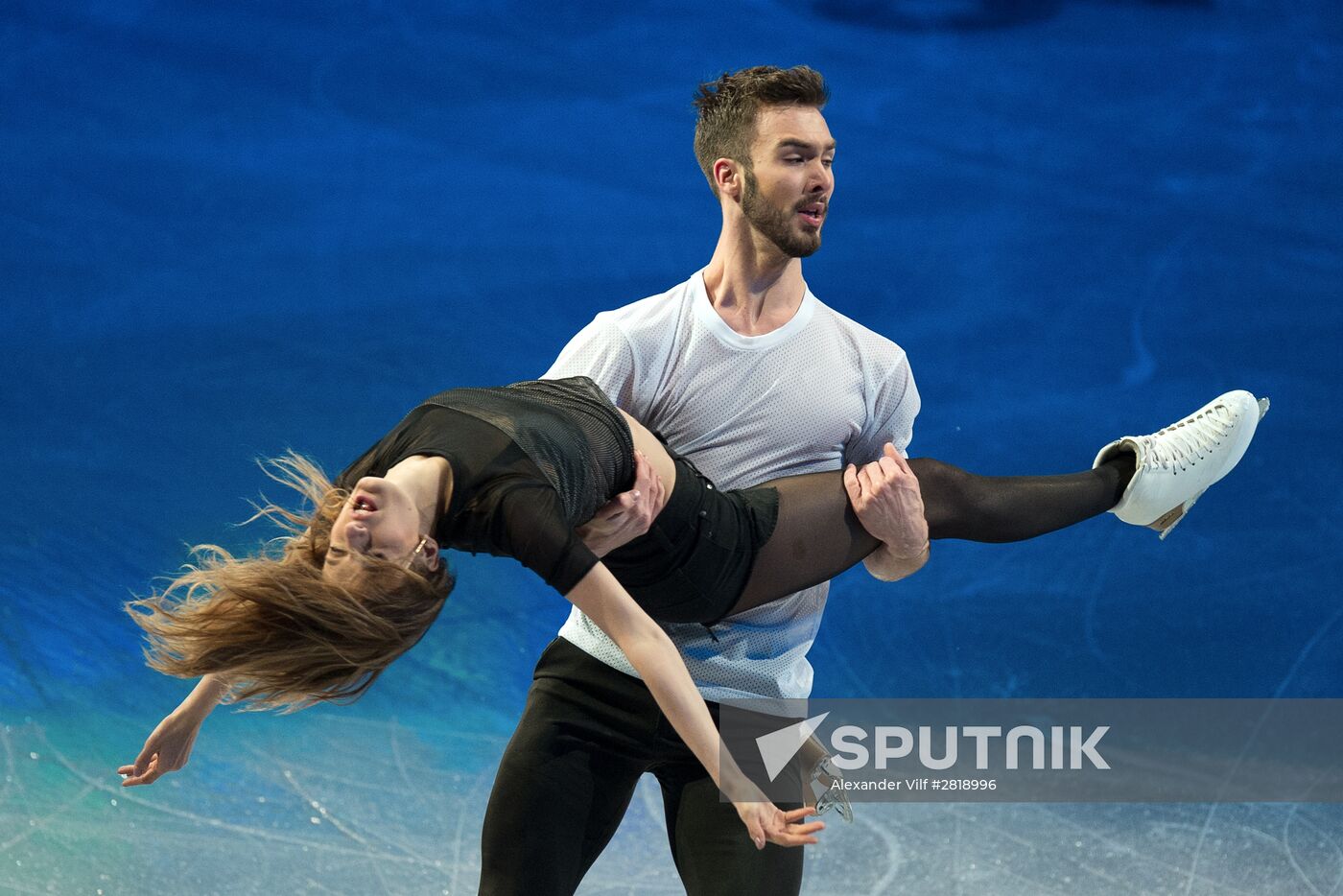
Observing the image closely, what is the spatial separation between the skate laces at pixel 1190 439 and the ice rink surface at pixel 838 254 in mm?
1766

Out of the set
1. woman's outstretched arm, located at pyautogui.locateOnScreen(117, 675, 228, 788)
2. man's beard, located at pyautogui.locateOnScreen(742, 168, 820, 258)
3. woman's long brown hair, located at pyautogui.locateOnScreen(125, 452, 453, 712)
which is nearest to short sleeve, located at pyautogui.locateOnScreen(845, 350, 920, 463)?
man's beard, located at pyautogui.locateOnScreen(742, 168, 820, 258)

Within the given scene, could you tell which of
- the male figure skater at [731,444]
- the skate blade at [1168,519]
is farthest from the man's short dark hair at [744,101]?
the skate blade at [1168,519]

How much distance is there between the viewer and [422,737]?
4668 mm

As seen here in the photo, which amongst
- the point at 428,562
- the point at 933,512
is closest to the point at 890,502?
the point at 933,512

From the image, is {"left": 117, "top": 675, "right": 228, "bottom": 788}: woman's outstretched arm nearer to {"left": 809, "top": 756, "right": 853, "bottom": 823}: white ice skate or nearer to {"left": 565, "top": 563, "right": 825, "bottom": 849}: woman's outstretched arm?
{"left": 565, "top": 563, "right": 825, "bottom": 849}: woman's outstretched arm

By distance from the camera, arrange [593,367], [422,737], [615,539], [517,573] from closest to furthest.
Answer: [615,539] → [593,367] → [422,737] → [517,573]

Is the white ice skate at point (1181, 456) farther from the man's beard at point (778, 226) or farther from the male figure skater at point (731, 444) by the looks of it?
the man's beard at point (778, 226)

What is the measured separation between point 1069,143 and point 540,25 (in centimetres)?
210

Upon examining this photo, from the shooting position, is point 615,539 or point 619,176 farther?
point 619,176

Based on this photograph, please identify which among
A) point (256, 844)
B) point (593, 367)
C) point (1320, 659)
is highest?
point (593, 367)

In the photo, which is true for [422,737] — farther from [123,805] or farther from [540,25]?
[540,25]

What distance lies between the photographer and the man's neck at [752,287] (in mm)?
2996

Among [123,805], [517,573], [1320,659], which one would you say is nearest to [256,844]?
[123,805]

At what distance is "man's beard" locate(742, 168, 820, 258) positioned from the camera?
2.97 metres
